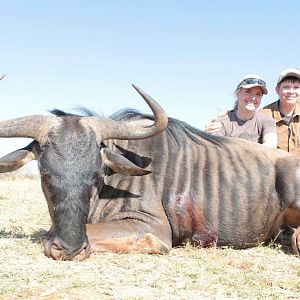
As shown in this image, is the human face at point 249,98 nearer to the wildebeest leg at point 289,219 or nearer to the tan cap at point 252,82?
the tan cap at point 252,82

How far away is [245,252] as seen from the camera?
450 centimetres

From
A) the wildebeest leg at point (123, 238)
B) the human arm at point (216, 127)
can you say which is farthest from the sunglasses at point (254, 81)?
the wildebeest leg at point (123, 238)

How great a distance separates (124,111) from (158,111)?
83cm

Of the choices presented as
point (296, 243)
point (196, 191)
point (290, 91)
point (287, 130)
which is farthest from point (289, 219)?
point (290, 91)

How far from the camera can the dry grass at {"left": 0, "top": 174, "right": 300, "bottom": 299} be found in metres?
3.06

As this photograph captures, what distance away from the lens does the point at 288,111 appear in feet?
23.0

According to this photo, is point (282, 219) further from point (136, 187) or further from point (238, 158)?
point (136, 187)

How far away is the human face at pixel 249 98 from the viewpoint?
21.2ft

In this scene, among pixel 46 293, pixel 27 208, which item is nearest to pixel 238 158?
pixel 46 293

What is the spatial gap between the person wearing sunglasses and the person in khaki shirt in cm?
39

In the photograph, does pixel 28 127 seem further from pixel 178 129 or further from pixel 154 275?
pixel 154 275

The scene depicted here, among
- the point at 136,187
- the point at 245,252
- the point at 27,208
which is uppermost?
the point at 136,187

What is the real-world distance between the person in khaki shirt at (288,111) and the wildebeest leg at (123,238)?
3.15 m

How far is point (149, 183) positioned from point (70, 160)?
877 mm
